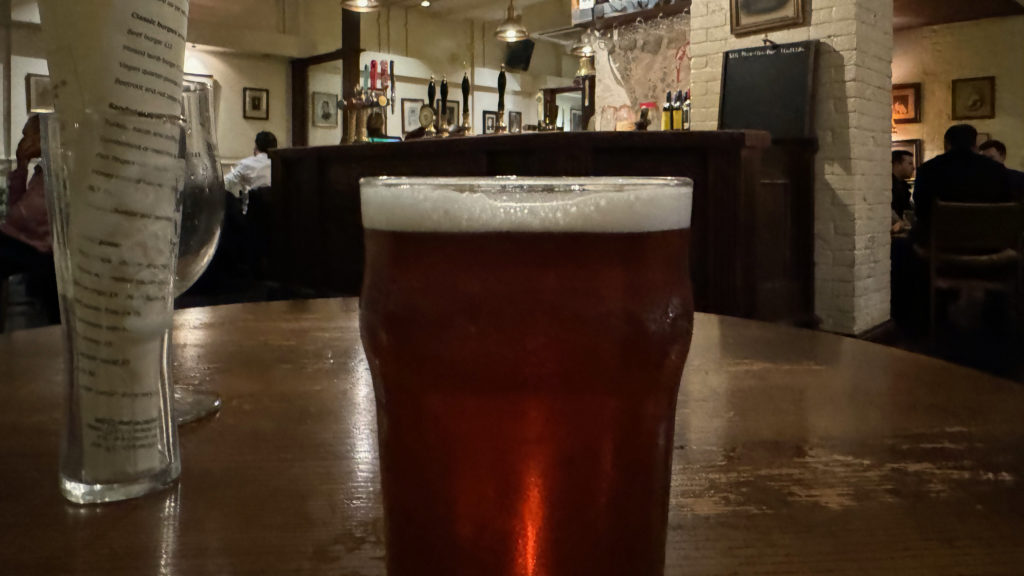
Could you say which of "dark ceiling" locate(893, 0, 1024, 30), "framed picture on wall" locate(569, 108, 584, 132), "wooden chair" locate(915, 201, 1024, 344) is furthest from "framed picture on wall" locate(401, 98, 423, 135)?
"wooden chair" locate(915, 201, 1024, 344)

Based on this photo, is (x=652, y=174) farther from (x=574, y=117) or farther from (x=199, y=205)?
(x=574, y=117)

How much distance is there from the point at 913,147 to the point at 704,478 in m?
9.19

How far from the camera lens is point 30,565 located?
0.43 m

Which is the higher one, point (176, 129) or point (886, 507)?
point (176, 129)

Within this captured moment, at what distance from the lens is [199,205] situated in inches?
32.6

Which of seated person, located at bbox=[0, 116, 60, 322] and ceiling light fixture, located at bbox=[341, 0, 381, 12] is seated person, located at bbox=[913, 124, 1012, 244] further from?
seated person, located at bbox=[0, 116, 60, 322]

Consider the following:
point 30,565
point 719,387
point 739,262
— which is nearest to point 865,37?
point 739,262

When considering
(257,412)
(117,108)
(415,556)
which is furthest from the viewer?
(257,412)

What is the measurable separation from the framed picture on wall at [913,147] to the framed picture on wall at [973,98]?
43cm

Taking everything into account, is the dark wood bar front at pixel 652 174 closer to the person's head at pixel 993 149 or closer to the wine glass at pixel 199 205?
the wine glass at pixel 199 205

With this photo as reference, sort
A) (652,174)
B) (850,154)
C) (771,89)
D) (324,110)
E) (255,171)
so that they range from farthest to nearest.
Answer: (324,110) < (255,171) < (771,89) < (850,154) < (652,174)

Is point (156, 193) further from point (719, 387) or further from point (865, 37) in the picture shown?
point (865, 37)

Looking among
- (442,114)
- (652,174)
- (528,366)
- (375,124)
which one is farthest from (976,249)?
(528,366)

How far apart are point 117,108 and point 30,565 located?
268 mm
